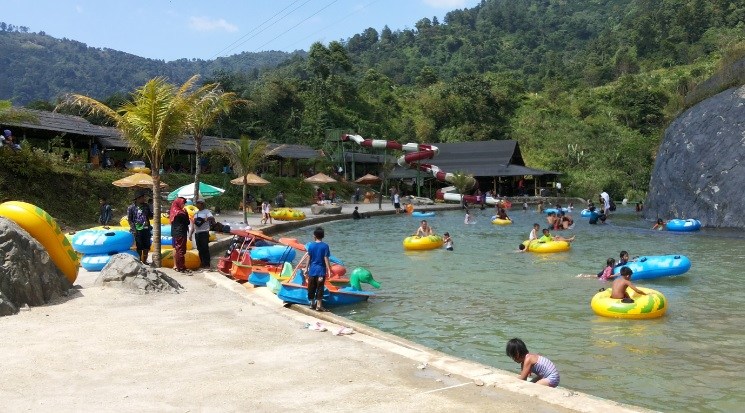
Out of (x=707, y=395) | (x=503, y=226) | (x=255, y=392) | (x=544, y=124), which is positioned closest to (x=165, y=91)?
(x=255, y=392)

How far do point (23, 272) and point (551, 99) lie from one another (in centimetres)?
7600

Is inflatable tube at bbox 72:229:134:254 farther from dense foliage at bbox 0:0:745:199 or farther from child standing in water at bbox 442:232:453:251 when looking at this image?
dense foliage at bbox 0:0:745:199

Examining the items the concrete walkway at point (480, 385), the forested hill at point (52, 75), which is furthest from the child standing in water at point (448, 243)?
the forested hill at point (52, 75)

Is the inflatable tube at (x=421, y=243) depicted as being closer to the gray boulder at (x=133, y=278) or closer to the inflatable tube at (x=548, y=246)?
the inflatable tube at (x=548, y=246)

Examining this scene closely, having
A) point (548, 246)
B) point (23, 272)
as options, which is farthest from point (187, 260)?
point (548, 246)

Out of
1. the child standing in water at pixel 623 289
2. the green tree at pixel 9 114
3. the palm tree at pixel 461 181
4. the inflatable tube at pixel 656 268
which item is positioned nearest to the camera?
the child standing in water at pixel 623 289

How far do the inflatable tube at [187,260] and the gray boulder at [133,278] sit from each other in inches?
121

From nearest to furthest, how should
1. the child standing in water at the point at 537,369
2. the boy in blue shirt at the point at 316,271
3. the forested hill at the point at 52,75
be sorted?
the child standing in water at the point at 537,369
the boy in blue shirt at the point at 316,271
the forested hill at the point at 52,75

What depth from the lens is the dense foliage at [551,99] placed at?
55.2m

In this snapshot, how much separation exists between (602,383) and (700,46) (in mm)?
91547

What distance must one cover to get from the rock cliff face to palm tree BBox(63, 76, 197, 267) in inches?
858

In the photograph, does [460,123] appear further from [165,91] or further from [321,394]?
[321,394]

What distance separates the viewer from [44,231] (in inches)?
405

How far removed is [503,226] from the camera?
30281 mm
